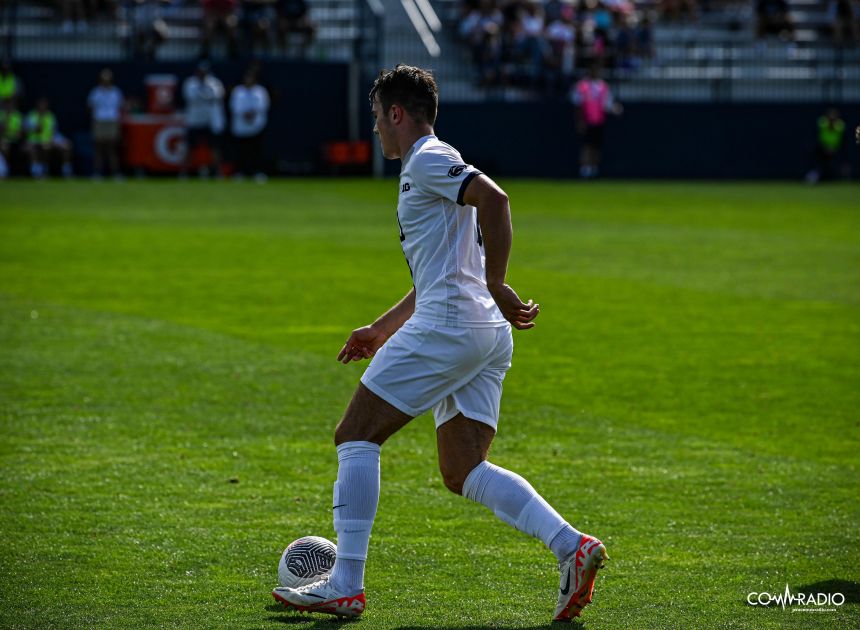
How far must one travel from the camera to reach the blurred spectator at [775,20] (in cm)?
3700

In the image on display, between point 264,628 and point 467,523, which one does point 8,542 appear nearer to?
point 264,628

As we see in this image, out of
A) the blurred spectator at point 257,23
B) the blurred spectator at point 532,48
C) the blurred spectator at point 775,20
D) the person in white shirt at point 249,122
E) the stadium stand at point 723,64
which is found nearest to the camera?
the person in white shirt at point 249,122

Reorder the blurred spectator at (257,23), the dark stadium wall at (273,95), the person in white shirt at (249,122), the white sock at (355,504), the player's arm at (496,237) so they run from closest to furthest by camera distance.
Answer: the player's arm at (496,237) < the white sock at (355,504) < the person in white shirt at (249,122) < the dark stadium wall at (273,95) < the blurred spectator at (257,23)

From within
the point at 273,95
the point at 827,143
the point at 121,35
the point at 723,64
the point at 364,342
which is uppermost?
the point at 121,35

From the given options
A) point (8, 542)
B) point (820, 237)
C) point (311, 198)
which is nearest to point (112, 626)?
point (8, 542)

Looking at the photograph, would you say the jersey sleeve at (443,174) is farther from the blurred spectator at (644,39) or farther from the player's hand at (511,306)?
the blurred spectator at (644,39)

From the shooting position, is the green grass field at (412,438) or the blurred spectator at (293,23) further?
the blurred spectator at (293,23)

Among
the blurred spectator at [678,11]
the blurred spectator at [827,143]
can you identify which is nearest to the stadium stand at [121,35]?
the blurred spectator at [678,11]

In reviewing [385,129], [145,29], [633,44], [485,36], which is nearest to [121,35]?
[145,29]

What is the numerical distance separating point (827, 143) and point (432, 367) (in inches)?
1186

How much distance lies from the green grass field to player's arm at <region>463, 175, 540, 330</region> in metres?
1.08

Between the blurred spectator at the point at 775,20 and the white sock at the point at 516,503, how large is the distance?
3435cm

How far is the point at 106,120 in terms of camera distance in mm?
30438

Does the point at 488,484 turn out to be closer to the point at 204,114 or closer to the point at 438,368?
Answer: the point at 438,368
